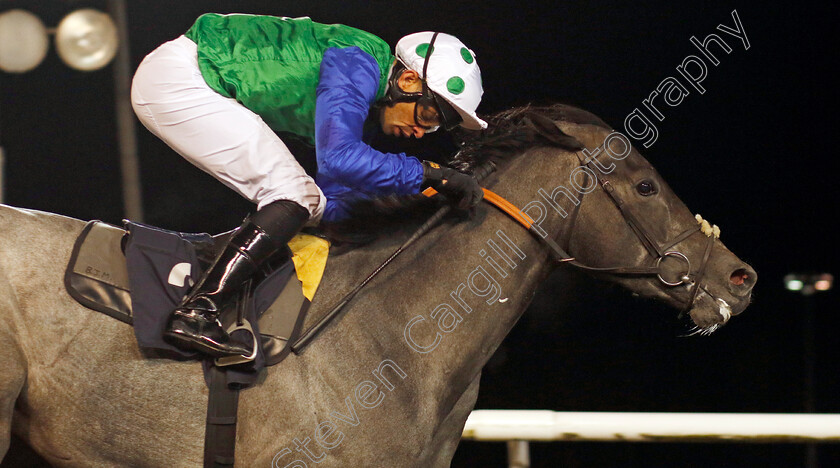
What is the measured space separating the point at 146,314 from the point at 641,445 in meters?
6.33

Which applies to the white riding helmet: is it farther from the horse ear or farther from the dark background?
the dark background

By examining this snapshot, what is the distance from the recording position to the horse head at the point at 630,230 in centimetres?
240

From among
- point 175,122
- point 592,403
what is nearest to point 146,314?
point 175,122

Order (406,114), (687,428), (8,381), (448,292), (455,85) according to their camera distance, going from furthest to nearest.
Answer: (687,428), (406,114), (455,85), (448,292), (8,381)

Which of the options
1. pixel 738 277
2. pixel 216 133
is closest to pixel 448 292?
pixel 216 133

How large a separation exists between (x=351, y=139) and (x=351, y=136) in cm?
1

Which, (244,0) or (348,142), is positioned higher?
(244,0)

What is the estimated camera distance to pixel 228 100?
7.44 ft

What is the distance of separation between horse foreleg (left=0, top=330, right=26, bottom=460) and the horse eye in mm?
2023

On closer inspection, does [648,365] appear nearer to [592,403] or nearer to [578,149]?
[592,403]

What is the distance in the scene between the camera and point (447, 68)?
7.82 ft

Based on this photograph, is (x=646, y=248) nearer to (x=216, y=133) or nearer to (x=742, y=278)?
(x=742, y=278)

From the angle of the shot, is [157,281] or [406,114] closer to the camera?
[157,281]

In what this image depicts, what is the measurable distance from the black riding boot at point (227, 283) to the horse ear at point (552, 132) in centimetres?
94
